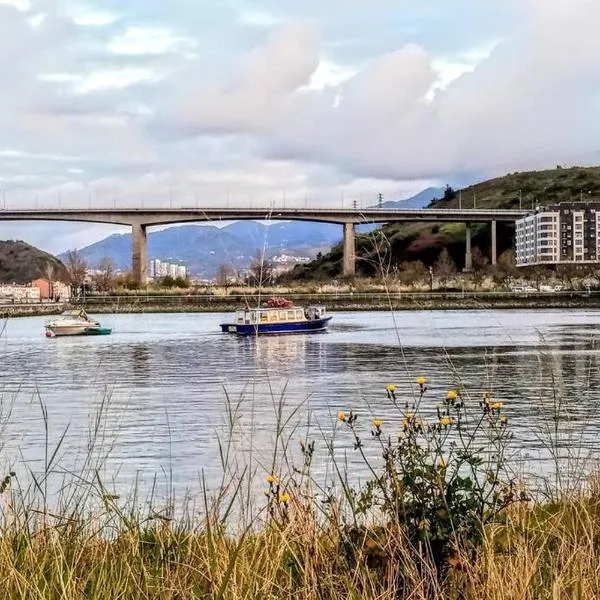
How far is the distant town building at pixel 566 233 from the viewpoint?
159625 mm

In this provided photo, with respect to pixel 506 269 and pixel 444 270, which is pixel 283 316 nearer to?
pixel 506 269

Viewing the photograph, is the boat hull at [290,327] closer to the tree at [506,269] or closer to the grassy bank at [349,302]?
the grassy bank at [349,302]

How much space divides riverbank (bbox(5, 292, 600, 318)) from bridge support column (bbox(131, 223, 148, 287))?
17161 mm

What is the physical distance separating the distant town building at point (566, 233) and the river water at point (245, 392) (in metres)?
106

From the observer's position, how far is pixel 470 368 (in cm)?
3164

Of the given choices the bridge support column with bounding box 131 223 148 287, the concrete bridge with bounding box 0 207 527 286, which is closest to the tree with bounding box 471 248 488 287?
the concrete bridge with bounding box 0 207 527 286

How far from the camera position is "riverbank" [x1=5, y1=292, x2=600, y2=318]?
319 ft

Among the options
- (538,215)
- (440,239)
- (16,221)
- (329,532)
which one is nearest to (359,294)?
(16,221)

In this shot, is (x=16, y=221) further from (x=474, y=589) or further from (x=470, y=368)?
(x=474, y=589)

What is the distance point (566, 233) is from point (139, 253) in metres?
71.8

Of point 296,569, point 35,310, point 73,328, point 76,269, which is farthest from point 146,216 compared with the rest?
point 296,569

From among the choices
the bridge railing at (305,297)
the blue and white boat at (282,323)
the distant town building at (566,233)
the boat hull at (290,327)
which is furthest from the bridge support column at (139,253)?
the distant town building at (566,233)

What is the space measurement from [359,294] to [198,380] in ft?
243

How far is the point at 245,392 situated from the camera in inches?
872
